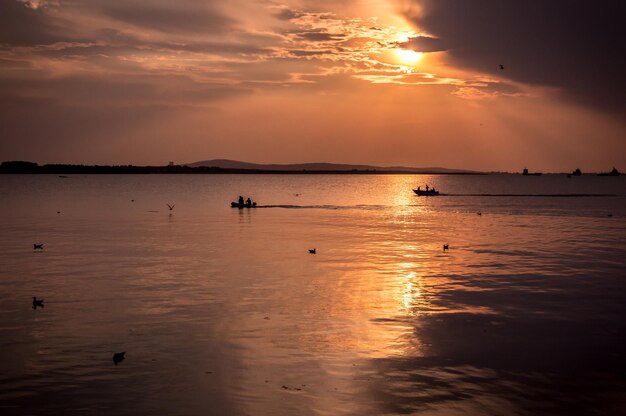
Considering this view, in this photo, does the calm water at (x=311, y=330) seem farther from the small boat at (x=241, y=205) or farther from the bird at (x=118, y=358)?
the small boat at (x=241, y=205)

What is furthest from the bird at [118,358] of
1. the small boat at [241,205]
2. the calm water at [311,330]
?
the small boat at [241,205]

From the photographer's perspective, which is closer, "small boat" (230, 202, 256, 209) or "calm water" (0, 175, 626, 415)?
"calm water" (0, 175, 626, 415)

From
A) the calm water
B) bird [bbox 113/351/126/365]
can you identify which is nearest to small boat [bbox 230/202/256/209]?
the calm water

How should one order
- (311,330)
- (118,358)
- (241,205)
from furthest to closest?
(241,205) → (311,330) → (118,358)

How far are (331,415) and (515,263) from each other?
27508 millimetres

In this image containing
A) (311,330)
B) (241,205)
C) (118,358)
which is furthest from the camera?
(241,205)

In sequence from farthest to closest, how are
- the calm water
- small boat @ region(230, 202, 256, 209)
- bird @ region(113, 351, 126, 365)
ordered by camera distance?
1. small boat @ region(230, 202, 256, 209)
2. bird @ region(113, 351, 126, 365)
3. the calm water

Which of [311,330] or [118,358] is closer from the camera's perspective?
[118,358]

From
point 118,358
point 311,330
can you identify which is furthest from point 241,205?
point 118,358

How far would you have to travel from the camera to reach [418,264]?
38250 millimetres

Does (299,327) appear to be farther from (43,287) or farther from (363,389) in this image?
(43,287)

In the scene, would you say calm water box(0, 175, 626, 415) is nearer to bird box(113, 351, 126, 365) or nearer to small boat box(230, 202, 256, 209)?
bird box(113, 351, 126, 365)

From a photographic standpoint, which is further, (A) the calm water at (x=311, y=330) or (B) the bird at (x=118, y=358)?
(B) the bird at (x=118, y=358)

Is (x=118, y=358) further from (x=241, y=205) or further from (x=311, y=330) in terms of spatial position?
(x=241, y=205)
